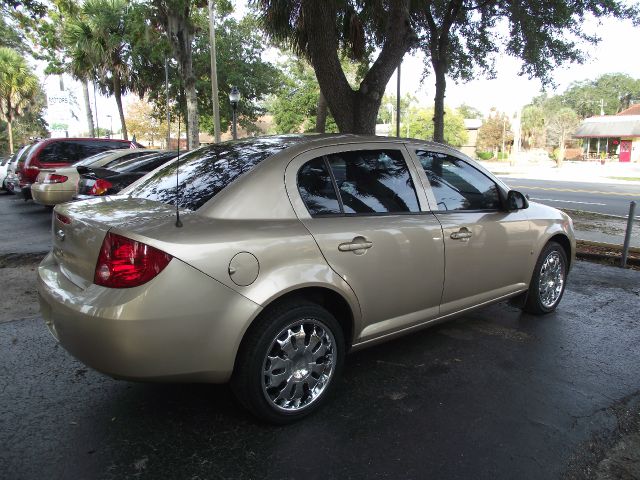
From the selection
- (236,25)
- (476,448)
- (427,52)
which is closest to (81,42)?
(236,25)

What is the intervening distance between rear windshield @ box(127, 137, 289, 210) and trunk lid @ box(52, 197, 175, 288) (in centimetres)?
15

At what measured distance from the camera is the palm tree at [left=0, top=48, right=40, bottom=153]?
32.7m

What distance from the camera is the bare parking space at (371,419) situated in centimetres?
254

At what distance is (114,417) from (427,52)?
13.5 metres

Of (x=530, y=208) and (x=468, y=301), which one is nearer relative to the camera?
(x=468, y=301)

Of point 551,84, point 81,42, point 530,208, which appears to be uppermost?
point 81,42

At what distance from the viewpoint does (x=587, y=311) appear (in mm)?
5039

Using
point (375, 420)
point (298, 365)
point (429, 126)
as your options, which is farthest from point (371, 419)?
point (429, 126)

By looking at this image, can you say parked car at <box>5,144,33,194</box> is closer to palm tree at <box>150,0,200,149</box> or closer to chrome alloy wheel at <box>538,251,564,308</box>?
palm tree at <box>150,0,200,149</box>

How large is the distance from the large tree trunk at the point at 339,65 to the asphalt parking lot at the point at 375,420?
174 inches

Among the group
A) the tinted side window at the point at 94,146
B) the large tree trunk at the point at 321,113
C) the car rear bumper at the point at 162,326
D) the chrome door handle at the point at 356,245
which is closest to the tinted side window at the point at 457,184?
the chrome door handle at the point at 356,245

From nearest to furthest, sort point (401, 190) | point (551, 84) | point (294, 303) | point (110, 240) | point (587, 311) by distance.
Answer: point (110, 240), point (294, 303), point (401, 190), point (587, 311), point (551, 84)

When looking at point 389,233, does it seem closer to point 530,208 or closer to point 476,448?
point 476,448

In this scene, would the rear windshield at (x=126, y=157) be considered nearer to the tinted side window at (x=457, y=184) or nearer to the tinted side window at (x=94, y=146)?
the tinted side window at (x=94, y=146)
